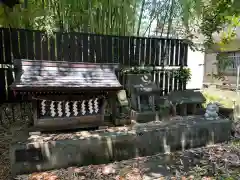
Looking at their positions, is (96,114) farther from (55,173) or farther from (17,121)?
(17,121)

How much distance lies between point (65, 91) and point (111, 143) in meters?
1.13

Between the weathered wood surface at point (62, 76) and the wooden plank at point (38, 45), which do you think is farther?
the wooden plank at point (38, 45)

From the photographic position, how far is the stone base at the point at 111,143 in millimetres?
3002

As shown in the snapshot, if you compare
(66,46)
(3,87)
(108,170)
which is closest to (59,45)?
(66,46)

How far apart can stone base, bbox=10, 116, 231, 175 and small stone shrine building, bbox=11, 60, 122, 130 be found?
9.9 inches

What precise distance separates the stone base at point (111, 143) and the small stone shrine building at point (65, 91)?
25 cm

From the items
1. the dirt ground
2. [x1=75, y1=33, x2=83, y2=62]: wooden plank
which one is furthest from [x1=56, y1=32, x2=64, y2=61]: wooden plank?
the dirt ground

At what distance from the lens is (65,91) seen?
330 centimetres

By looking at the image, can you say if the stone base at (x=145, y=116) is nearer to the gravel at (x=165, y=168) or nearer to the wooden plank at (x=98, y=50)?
the gravel at (x=165, y=168)

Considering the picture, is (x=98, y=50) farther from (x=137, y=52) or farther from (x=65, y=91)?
(x=65, y=91)

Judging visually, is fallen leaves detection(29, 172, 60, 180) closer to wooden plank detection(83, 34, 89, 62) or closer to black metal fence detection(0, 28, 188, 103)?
black metal fence detection(0, 28, 188, 103)

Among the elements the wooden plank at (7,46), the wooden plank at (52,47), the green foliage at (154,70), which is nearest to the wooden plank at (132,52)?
the green foliage at (154,70)

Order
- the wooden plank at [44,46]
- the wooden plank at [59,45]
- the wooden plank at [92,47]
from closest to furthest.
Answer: the wooden plank at [44,46], the wooden plank at [59,45], the wooden plank at [92,47]

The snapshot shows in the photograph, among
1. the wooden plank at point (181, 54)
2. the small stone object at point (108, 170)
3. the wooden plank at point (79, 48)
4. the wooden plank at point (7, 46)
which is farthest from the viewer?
the wooden plank at point (181, 54)
